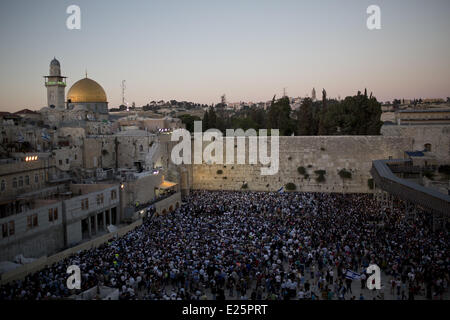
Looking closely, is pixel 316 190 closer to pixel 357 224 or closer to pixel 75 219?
pixel 357 224

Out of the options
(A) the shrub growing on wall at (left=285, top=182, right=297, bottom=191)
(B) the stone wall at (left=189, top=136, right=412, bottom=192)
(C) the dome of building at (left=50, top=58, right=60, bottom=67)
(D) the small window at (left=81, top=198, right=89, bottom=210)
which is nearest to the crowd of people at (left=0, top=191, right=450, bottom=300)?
(D) the small window at (left=81, top=198, right=89, bottom=210)

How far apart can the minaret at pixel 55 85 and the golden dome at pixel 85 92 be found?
3.08ft

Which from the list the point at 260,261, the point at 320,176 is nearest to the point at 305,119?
the point at 320,176

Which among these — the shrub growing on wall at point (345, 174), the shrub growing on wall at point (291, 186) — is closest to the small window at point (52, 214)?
the shrub growing on wall at point (291, 186)

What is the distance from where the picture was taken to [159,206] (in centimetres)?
2281

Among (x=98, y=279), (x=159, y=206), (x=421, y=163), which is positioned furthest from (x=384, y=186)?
(x=98, y=279)

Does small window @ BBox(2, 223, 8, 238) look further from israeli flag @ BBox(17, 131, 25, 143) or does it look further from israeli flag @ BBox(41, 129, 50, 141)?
israeli flag @ BBox(41, 129, 50, 141)

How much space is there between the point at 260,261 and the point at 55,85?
116ft

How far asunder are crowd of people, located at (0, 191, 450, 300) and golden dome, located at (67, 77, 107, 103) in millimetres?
26453

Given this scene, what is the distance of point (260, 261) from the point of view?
13.1 meters

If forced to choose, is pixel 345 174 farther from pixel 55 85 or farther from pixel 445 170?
pixel 55 85

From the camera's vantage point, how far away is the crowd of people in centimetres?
1124

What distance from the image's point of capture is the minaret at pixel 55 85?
40.8 m

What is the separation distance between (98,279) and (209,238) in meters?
5.06
